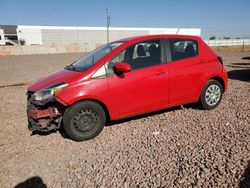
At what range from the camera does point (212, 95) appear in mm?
5719

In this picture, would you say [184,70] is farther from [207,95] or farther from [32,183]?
[32,183]

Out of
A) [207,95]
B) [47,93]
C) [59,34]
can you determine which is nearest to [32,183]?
[47,93]

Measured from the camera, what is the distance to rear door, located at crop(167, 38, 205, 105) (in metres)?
5.05

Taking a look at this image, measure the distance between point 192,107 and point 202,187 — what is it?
3271 mm

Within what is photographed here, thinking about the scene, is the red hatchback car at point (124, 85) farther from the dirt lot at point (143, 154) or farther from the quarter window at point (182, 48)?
the dirt lot at point (143, 154)

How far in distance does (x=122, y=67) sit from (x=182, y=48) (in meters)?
1.66

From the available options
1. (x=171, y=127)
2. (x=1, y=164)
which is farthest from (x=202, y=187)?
(x=1, y=164)

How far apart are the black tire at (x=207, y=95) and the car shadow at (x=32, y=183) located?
3.83 m

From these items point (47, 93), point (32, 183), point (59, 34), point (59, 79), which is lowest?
point (32, 183)

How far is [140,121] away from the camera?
17.4ft

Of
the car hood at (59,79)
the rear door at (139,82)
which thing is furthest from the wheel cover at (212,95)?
the car hood at (59,79)

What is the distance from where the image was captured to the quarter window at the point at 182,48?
5156mm

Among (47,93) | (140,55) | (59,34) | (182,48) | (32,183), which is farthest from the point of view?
(59,34)

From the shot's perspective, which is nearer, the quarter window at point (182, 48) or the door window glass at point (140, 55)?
the door window glass at point (140, 55)
